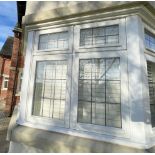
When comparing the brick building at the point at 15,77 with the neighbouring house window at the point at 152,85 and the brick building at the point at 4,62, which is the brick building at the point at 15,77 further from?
the neighbouring house window at the point at 152,85

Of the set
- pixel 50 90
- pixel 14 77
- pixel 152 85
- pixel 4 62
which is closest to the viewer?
pixel 152 85

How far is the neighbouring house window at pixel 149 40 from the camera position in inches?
100

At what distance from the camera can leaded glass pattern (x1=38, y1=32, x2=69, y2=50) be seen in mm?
2799

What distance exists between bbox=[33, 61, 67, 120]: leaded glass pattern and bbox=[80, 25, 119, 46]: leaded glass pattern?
522 millimetres

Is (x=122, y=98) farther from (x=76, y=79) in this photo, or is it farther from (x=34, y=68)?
(x=34, y=68)

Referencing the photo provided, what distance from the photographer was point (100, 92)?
7.75 ft

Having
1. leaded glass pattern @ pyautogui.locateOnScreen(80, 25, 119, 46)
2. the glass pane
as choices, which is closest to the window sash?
leaded glass pattern @ pyautogui.locateOnScreen(80, 25, 119, 46)

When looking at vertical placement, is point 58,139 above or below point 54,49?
below

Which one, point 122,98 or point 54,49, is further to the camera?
point 54,49

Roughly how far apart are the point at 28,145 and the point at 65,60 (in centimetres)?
148

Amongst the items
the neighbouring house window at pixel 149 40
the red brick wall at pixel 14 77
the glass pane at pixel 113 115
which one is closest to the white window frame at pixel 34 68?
the glass pane at pixel 113 115

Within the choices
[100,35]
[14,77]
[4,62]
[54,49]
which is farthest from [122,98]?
[4,62]

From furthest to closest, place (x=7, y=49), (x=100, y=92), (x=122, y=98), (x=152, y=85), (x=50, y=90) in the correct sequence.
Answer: (x=7, y=49) < (x=50, y=90) < (x=152, y=85) < (x=100, y=92) < (x=122, y=98)

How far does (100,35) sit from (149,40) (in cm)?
81
